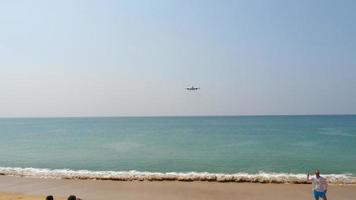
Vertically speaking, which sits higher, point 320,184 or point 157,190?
point 320,184

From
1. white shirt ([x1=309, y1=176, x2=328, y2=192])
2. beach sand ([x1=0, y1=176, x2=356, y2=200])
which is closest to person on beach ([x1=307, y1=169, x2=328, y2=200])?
white shirt ([x1=309, y1=176, x2=328, y2=192])

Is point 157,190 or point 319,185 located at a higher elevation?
point 319,185

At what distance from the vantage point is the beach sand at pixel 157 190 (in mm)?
17484

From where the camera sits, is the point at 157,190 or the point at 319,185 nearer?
the point at 319,185

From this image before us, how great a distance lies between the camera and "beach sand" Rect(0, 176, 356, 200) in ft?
57.4

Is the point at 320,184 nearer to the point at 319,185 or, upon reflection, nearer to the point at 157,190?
the point at 319,185

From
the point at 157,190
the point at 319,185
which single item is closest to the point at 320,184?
the point at 319,185

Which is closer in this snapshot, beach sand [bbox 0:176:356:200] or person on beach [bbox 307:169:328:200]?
person on beach [bbox 307:169:328:200]

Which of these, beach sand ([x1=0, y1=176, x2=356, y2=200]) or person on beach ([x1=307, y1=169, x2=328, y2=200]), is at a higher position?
person on beach ([x1=307, y1=169, x2=328, y2=200])

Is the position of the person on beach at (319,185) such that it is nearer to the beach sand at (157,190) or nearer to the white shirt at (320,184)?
the white shirt at (320,184)

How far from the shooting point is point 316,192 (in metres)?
14.5

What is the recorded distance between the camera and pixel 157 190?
1945 centimetres

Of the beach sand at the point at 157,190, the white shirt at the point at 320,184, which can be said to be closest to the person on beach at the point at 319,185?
the white shirt at the point at 320,184

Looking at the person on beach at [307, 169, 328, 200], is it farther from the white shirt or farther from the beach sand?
the beach sand
